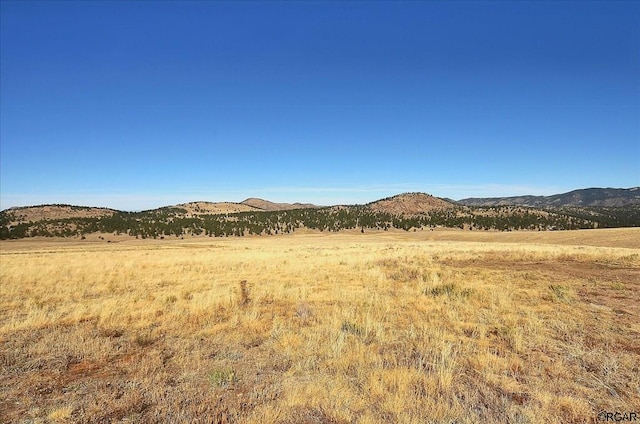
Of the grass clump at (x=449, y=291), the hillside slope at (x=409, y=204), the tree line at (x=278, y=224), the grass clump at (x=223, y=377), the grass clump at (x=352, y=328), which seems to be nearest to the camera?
the grass clump at (x=223, y=377)

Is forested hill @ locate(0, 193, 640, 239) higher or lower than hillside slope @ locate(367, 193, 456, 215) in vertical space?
lower

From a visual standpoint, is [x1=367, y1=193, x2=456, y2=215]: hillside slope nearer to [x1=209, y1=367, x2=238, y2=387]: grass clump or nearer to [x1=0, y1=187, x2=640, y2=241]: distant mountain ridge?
[x1=0, y1=187, x2=640, y2=241]: distant mountain ridge

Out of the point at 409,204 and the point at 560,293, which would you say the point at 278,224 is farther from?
the point at 560,293

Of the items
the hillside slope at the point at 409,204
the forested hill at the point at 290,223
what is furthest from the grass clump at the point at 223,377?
the hillside slope at the point at 409,204

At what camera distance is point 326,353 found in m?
7.35

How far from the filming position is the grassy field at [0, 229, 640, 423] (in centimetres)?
518

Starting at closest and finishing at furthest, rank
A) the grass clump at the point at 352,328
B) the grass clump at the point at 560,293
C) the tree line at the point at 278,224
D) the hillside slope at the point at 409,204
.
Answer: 1. the grass clump at the point at 352,328
2. the grass clump at the point at 560,293
3. the tree line at the point at 278,224
4. the hillside slope at the point at 409,204

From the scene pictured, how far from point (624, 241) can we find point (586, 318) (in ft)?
132

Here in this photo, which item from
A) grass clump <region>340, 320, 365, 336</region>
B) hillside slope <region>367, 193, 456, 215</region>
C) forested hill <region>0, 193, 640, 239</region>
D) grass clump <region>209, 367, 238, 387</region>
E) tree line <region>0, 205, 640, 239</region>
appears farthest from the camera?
hillside slope <region>367, 193, 456, 215</region>

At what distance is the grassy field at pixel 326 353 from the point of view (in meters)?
5.18

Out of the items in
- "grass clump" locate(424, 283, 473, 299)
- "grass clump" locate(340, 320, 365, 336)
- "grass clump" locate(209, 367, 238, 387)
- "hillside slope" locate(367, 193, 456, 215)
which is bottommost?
"grass clump" locate(424, 283, 473, 299)

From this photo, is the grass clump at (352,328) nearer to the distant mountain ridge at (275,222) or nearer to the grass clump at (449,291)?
the grass clump at (449,291)

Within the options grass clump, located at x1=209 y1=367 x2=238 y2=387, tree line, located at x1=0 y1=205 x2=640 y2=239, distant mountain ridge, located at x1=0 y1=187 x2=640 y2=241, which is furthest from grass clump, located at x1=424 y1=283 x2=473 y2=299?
tree line, located at x1=0 y1=205 x2=640 y2=239

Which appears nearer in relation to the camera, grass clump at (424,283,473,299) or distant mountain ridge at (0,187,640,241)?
grass clump at (424,283,473,299)
